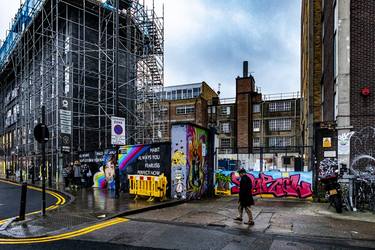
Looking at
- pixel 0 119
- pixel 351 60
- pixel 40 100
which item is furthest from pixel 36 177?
pixel 0 119

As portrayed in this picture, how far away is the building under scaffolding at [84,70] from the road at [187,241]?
50.6ft

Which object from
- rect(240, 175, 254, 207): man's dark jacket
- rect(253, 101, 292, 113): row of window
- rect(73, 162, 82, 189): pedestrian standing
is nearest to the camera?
rect(240, 175, 254, 207): man's dark jacket

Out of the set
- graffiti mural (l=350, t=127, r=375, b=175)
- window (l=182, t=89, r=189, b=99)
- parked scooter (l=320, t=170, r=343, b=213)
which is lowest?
parked scooter (l=320, t=170, r=343, b=213)

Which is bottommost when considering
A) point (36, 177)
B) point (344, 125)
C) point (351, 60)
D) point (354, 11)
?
point (36, 177)

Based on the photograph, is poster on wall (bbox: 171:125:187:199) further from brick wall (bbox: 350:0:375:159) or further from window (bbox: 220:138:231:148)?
window (bbox: 220:138:231:148)

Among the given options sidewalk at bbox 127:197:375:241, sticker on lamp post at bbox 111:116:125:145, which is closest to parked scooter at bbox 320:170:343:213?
sidewalk at bbox 127:197:375:241

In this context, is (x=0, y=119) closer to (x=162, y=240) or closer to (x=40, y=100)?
(x=40, y=100)

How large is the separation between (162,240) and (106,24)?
77.3 ft

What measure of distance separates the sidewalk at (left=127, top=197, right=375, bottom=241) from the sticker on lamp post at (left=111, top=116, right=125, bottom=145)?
403 centimetres

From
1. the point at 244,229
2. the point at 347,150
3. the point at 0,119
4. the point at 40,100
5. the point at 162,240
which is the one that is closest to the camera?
the point at 162,240

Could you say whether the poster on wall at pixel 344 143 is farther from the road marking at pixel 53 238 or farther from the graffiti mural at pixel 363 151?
the road marking at pixel 53 238

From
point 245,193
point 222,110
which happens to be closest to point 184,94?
point 222,110

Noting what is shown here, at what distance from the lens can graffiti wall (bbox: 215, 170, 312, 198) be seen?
14.1 metres

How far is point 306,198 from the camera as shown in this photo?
46.2 ft
